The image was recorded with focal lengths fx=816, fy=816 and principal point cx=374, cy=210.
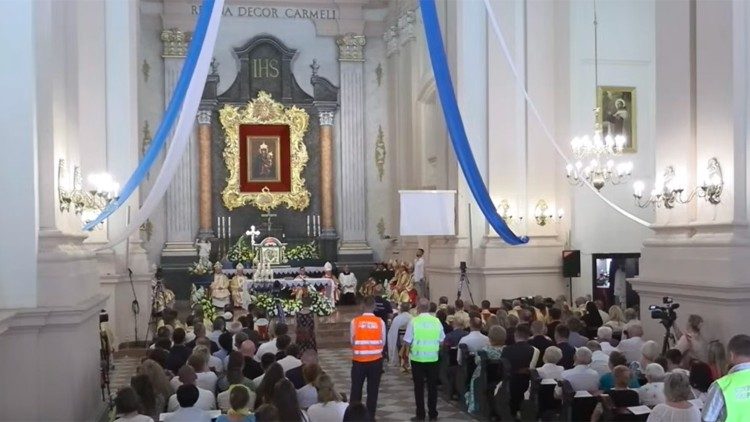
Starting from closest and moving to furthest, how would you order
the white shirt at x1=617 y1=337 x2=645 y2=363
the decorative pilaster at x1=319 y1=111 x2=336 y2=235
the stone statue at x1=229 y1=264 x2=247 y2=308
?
1. the white shirt at x1=617 y1=337 x2=645 y2=363
2. the stone statue at x1=229 y1=264 x2=247 y2=308
3. the decorative pilaster at x1=319 y1=111 x2=336 y2=235

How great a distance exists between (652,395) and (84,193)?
7.98 m

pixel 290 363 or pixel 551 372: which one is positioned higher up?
pixel 290 363

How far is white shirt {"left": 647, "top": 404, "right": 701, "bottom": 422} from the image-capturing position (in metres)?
5.19

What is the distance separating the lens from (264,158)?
23.9 meters

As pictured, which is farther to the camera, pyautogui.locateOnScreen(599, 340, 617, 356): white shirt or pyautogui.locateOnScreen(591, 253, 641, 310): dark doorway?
pyautogui.locateOnScreen(591, 253, 641, 310): dark doorway

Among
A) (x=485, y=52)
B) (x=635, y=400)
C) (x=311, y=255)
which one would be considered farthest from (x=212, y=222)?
(x=635, y=400)

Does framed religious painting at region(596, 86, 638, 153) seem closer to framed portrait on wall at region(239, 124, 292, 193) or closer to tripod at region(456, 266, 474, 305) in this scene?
tripod at region(456, 266, 474, 305)

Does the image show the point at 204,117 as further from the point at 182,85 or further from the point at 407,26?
the point at 182,85

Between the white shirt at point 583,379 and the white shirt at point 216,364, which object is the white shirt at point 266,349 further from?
the white shirt at point 583,379

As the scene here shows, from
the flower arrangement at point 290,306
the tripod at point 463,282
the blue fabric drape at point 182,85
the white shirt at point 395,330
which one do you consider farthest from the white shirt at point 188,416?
the flower arrangement at point 290,306

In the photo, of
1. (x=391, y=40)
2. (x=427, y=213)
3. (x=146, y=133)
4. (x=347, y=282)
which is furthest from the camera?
(x=391, y=40)

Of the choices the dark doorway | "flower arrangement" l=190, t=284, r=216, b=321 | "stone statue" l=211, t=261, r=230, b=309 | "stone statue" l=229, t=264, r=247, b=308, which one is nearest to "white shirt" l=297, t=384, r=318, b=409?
the dark doorway

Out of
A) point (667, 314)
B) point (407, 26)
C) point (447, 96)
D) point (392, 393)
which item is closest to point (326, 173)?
point (407, 26)

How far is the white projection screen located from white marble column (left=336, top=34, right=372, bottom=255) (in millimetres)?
9849
